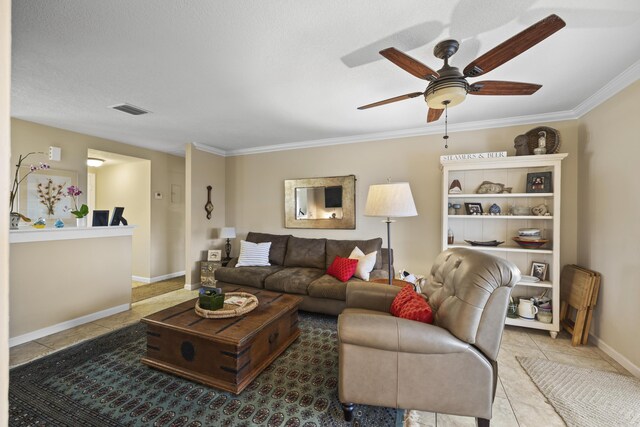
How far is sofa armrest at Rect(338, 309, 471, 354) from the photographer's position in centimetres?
148

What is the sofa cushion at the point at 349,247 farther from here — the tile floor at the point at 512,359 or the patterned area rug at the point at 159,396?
the tile floor at the point at 512,359

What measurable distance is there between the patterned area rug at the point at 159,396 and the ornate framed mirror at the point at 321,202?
216 centimetres

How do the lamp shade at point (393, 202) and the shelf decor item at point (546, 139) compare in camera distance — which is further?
the shelf decor item at point (546, 139)

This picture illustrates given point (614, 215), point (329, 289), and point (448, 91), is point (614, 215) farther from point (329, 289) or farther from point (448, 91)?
point (329, 289)

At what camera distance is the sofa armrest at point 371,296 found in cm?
221

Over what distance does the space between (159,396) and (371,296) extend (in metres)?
1.70

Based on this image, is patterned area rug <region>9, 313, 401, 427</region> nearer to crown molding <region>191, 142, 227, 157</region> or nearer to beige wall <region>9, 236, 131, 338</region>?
beige wall <region>9, 236, 131, 338</region>

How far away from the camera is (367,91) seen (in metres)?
2.56

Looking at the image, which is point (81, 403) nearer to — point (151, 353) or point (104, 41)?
point (151, 353)

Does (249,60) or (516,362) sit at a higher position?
(249,60)

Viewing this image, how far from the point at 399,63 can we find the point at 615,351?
123 inches

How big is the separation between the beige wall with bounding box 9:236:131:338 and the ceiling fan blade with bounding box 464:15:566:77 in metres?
4.11

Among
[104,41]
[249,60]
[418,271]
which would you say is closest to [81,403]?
[104,41]

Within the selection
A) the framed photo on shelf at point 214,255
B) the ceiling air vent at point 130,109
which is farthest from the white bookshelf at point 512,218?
the ceiling air vent at point 130,109
